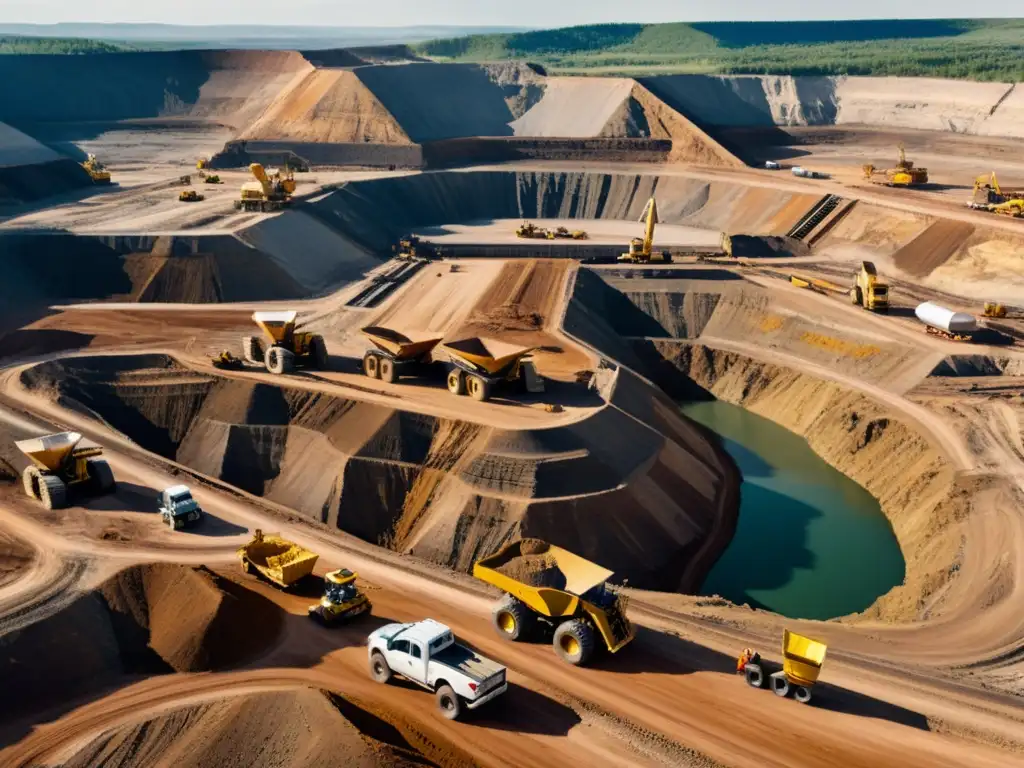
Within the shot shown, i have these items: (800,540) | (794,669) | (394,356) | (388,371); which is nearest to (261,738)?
(794,669)

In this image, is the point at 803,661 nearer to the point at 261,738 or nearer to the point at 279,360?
the point at 261,738

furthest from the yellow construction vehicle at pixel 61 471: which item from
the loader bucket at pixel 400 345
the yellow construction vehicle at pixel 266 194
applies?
the yellow construction vehicle at pixel 266 194

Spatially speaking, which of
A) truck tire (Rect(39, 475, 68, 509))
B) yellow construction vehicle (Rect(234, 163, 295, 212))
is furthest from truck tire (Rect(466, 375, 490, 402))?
yellow construction vehicle (Rect(234, 163, 295, 212))

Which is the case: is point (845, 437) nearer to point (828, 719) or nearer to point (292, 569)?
point (828, 719)

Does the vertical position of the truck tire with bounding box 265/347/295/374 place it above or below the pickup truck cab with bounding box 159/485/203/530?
above

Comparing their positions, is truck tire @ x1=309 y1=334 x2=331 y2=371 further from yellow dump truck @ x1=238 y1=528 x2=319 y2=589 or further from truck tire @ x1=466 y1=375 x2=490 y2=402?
yellow dump truck @ x1=238 y1=528 x2=319 y2=589

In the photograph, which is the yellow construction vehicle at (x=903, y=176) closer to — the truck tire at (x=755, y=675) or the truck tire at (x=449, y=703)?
the truck tire at (x=755, y=675)


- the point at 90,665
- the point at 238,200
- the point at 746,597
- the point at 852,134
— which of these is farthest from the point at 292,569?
the point at 852,134
